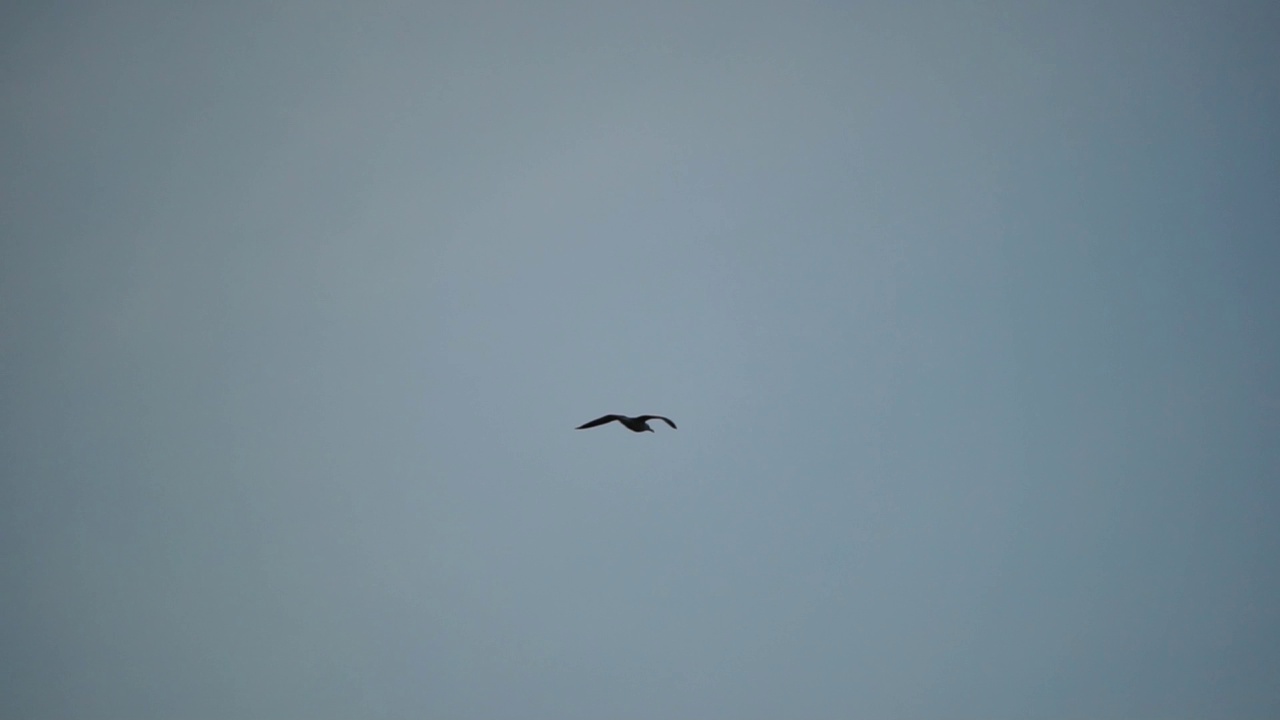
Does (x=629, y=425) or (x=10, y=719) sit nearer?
(x=629, y=425)

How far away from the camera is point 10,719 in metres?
94.6

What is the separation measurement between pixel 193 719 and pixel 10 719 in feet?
65.7

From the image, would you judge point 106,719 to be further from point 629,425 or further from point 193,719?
point 629,425

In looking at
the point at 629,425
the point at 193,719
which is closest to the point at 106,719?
the point at 193,719

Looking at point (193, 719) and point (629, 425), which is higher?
point (629, 425)

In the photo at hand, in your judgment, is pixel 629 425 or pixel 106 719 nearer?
pixel 629 425

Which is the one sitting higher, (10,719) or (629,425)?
(629,425)

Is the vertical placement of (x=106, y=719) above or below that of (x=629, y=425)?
below

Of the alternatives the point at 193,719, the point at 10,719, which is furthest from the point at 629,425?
the point at 10,719

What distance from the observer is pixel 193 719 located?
94.3 m

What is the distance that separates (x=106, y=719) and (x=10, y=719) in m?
12.0

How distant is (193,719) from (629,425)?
296 ft

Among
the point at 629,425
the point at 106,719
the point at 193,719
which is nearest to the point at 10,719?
the point at 106,719

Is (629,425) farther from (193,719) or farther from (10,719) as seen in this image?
(10,719)
